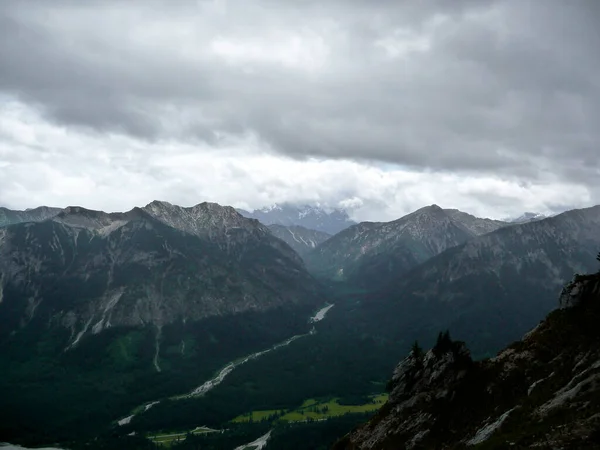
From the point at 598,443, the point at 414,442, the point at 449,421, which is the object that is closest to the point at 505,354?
the point at 449,421

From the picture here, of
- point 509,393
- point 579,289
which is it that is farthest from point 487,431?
point 579,289

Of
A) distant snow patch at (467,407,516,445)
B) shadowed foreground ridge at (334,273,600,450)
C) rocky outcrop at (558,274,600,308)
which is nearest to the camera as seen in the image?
shadowed foreground ridge at (334,273,600,450)

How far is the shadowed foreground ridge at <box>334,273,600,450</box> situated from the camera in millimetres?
81750

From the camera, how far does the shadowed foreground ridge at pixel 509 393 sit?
81750 millimetres

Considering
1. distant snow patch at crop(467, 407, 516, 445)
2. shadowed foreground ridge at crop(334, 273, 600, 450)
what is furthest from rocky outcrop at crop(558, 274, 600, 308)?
distant snow patch at crop(467, 407, 516, 445)

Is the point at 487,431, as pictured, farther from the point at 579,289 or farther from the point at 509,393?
the point at 579,289

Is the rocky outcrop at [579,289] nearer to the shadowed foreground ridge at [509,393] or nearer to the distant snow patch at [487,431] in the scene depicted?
the shadowed foreground ridge at [509,393]

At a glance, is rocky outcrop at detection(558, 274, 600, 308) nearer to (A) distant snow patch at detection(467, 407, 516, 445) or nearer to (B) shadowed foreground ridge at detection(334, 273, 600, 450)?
(B) shadowed foreground ridge at detection(334, 273, 600, 450)

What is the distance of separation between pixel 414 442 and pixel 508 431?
2792cm

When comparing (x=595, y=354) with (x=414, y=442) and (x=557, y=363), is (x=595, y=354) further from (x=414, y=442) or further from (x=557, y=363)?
(x=414, y=442)

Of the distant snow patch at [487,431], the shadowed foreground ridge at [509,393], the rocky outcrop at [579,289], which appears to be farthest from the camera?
the rocky outcrop at [579,289]

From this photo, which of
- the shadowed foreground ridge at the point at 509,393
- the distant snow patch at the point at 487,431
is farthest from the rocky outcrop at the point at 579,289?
the distant snow patch at the point at 487,431

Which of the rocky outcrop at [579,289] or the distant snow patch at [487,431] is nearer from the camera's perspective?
the distant snow patch at [487,431]

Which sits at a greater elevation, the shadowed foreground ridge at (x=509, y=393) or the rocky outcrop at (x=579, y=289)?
the rocky outcrop at (x=579, y=289)
